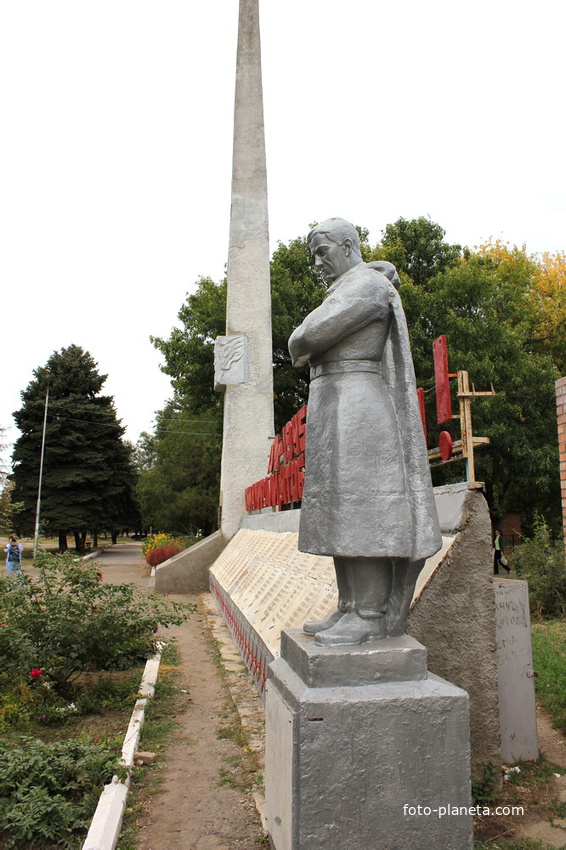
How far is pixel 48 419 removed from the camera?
31.4 m

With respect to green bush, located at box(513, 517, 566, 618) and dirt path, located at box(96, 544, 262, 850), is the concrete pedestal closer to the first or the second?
dirt path, located at box(96, 544, 262, 850)

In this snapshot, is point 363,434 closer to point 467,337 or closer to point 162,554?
point 467,337

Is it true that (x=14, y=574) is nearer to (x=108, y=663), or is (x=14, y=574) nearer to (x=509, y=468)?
(x=108, y=663)

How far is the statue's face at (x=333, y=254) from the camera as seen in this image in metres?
3.11

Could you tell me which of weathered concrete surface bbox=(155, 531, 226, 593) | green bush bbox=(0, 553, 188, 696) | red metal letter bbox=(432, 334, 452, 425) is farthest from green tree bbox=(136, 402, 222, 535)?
red metal letter bbox=(432, 334, 452, 425)

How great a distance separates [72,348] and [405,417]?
34.5 meters

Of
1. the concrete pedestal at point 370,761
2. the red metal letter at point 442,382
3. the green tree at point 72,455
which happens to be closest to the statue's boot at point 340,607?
the concrete pedestal at point 370,761

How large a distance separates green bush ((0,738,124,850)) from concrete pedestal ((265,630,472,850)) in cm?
127

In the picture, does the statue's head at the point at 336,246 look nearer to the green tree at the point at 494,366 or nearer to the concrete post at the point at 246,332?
the concrete post at the point at 246,332

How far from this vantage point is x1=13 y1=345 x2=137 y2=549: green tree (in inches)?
1190

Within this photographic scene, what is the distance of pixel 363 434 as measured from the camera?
2797 mm

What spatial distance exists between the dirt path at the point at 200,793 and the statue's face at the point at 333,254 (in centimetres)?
278

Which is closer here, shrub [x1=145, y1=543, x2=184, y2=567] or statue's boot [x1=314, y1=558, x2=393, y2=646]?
statue's boot [x1=314, y1=558, x2=393, y2=646]

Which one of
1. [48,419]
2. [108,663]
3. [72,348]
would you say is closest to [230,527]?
[108,663]
